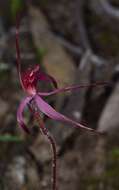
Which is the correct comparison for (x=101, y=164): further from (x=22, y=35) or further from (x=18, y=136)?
(x=22, y=35)

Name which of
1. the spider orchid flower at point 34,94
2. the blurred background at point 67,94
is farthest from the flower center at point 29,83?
the blurred background at point 67,94

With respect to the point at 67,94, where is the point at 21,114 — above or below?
above

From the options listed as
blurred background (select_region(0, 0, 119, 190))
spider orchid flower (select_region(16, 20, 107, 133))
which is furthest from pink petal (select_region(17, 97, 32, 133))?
blurred background (select_region(0, 0, 119, 190))

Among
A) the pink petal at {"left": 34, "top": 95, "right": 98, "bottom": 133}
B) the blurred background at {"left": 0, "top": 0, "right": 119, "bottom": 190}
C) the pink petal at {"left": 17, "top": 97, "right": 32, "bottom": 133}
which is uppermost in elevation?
the pink petal at {"left": 34, "top": 95, "right": 98, "bottom": 133}

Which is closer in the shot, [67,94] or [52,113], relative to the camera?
[52,113]

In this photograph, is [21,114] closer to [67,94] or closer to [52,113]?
[52,113]

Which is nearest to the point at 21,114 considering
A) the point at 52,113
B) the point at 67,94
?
the point at 52,113

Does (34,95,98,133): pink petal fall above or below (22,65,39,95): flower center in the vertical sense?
above

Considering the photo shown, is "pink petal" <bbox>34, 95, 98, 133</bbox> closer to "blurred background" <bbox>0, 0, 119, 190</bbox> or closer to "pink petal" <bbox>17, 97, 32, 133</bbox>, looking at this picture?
"pink petal" <bbox>17, 97, 32, 133</bbox>
